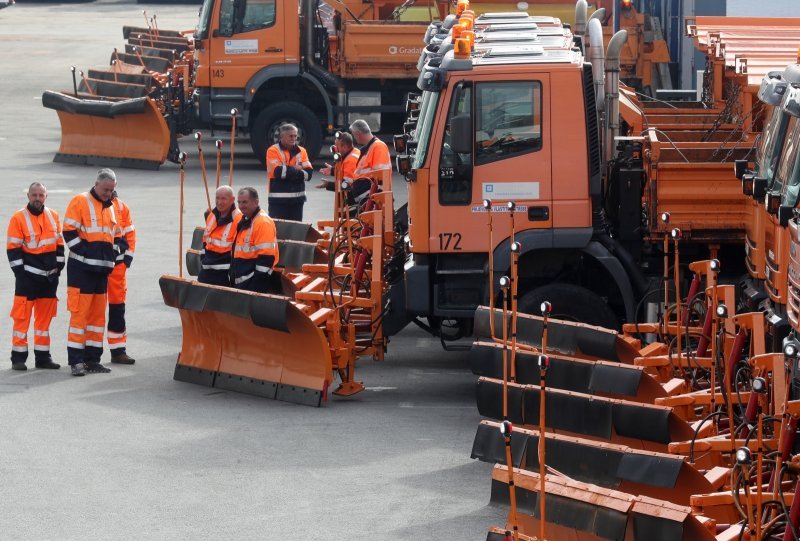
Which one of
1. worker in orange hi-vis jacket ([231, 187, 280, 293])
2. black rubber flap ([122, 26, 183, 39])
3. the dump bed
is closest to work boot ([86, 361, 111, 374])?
worker in orange hi-vis jacket ([231, 187, 280, 293])

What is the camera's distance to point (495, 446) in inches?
359

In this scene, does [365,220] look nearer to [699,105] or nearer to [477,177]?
[477,177]

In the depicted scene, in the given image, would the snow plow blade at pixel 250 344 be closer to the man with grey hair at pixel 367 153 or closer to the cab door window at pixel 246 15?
the man with grey hair at pixel 367 153

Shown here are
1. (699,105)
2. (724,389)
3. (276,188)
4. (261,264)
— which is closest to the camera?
(724,389)

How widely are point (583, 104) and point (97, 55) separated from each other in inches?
1215

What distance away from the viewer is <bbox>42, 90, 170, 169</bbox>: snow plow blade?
2453cm

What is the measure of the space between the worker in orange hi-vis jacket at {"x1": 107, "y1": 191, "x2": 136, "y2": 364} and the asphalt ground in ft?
0.69

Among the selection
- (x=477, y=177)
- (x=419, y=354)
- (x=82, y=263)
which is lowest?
(x=419, y=354)

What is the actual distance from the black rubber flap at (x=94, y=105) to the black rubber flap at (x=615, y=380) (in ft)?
49.6

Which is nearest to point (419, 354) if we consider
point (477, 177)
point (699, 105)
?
point (477, 177)

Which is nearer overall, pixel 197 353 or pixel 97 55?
pixel 197 353

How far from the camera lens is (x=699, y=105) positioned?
50.5ft

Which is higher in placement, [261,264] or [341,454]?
[261,264]

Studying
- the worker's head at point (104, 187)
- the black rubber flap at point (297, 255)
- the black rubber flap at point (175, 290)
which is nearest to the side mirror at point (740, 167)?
the black rubber flap at point (175, 290)
